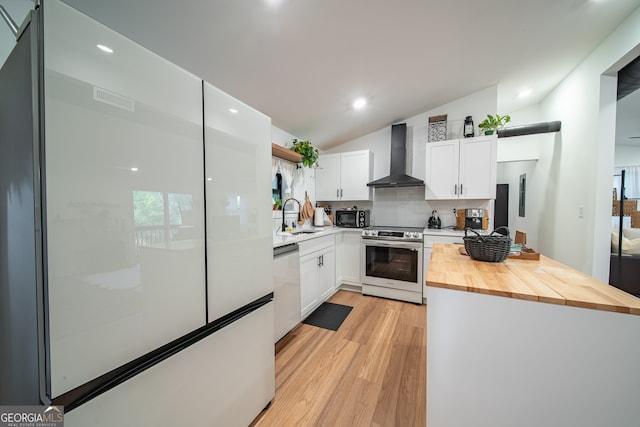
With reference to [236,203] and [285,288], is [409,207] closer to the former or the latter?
[285,288]

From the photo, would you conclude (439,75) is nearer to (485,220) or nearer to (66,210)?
(485,220)

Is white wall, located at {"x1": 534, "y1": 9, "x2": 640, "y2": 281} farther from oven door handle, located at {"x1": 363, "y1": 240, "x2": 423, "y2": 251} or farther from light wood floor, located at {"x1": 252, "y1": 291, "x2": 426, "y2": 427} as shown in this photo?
light wood floor, located at {"x1": 252, "y1": 291, "x2": 426, "y2": 427}

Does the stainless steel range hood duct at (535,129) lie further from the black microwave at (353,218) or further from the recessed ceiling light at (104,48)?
the recessed ceiling light at (104,48)

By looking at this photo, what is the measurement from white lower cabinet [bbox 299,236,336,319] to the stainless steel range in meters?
0.48

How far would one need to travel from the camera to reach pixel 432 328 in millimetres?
1096

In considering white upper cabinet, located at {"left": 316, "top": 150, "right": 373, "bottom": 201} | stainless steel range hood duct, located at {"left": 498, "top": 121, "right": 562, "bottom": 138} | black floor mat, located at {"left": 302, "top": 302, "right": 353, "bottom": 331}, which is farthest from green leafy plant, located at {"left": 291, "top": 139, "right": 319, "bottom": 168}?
stainless steel range hood duct, located at {"left": 498, "top": 121, "right": 562, "bottom": 138}

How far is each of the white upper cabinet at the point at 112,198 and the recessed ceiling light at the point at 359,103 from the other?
7.06ft

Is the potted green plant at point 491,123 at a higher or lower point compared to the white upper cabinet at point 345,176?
higher

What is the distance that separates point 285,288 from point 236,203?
1049 millimetres

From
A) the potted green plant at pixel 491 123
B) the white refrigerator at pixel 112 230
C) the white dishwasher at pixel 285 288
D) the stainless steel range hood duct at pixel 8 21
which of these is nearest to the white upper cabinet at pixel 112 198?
the white refrigerator at pixel 112 230

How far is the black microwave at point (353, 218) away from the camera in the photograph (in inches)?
138

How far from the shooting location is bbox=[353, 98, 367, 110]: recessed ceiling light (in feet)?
8.69

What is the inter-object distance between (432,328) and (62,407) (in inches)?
54.1

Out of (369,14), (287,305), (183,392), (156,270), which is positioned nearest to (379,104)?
(369,14)
